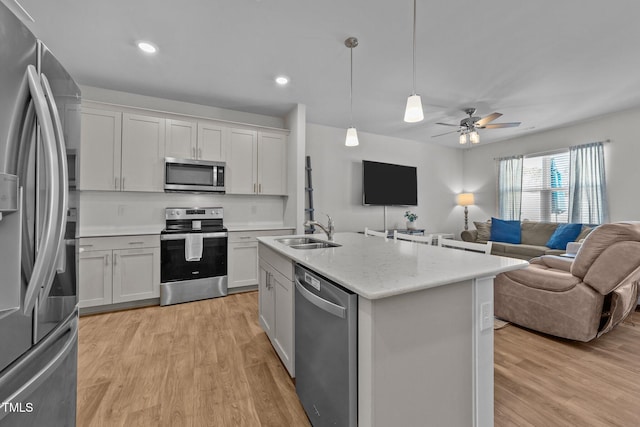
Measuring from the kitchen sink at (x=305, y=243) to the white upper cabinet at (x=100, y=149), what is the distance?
2.23 m

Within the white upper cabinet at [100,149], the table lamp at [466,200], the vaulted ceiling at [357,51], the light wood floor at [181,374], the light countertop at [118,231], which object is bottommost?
the light wood floor at [181,374]

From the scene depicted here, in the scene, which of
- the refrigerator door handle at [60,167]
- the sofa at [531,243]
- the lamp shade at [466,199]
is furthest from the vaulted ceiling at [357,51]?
the lamp shade at [466,199]

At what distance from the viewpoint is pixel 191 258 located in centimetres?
331

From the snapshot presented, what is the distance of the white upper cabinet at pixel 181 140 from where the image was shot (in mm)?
3336

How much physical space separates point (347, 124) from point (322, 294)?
3938mm

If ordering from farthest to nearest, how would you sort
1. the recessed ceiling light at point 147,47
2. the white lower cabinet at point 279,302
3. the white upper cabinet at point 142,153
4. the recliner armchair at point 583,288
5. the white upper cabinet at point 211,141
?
the white upper cabinet at point 211,141 < the white upper cabinet at point 142,153 < the recessed ceiling light at point 147,47 < the recliner armchair at point 583,288 < the white lower cabinet at point 279,302

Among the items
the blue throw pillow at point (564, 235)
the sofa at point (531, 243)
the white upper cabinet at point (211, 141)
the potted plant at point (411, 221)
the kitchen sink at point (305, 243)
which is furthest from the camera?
the potted plant at point (411, 221)

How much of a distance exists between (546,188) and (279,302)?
5.67 m

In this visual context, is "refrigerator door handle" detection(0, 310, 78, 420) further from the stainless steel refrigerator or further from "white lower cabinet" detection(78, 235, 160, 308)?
"white lower cabinet" detection(78, 235, 160, 308)

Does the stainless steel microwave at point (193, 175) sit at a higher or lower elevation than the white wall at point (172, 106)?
lower

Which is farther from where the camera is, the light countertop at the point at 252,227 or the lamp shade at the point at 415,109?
the light countertop at the point at 252,227

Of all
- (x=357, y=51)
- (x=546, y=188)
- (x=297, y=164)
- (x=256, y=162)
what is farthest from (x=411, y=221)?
(x=357, y=51)

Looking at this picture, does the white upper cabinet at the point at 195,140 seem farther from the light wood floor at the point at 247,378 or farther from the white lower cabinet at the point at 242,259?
the light wood floor at the point at 247,378

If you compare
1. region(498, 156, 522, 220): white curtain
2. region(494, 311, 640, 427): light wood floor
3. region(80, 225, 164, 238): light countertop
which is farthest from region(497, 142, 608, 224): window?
region(80, 225, 164, 238): light countertop
